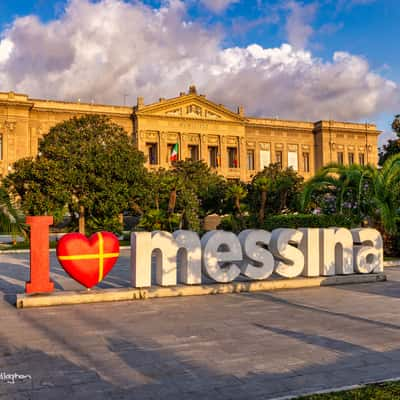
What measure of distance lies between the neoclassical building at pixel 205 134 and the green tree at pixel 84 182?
21.6 meters

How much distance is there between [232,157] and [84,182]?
37278mm

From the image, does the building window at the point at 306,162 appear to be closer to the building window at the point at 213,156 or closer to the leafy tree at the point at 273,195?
the building window at the point at 213,156

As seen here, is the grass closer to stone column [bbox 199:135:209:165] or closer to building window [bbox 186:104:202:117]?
stone column [bbox 199:135:209:165]

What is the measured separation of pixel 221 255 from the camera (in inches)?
436

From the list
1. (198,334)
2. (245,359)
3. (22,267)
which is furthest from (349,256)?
(22,267)

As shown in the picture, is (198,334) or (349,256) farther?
(349,256)

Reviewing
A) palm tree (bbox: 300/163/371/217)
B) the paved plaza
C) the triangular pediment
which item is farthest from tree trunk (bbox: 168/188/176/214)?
the triangular pediment

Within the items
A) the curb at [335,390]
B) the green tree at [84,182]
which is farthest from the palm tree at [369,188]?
the green tree at [84,182]

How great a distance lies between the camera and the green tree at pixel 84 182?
27.6 m

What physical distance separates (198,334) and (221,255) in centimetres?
403

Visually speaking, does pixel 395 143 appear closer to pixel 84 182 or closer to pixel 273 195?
pixel 273 195

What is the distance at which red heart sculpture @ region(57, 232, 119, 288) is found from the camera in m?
9.60

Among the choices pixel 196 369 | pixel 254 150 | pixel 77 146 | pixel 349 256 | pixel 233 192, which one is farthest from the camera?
pixel 254 150

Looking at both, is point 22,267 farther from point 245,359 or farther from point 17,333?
point 245,359
